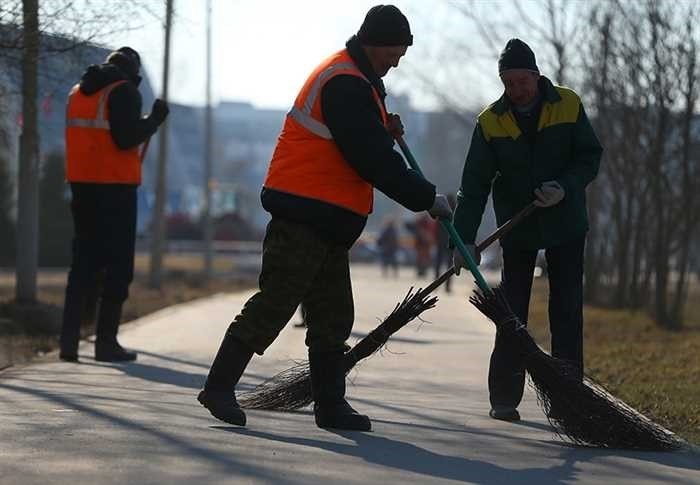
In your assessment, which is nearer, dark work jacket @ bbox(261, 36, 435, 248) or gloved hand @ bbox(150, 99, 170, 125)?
dark work jacket @ bbox(261, 36, 435, 248)

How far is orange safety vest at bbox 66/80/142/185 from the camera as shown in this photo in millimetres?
10367

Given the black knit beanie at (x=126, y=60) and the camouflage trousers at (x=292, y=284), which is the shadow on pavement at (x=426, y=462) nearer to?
the camouflage trousers at (x=292, y=284)

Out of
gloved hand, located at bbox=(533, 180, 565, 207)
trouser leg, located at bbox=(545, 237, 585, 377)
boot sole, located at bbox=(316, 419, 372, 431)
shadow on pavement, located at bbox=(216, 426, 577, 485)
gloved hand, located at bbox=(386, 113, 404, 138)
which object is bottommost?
shadow on pavement, located at bbox=(216, 426, 577, 485)

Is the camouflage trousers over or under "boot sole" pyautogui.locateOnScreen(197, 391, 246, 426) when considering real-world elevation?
over

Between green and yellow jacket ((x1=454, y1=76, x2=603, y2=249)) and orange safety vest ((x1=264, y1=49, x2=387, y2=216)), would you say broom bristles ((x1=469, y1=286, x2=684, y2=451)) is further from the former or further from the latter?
orange safety vest ((x1=264, y1=49, x2=387, y2=216))

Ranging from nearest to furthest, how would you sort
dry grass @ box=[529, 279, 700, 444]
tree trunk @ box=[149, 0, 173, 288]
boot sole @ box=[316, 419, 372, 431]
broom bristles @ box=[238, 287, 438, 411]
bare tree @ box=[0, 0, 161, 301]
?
boot sole @ box=[316, 419, 372, 431], broom bristles @ box=[238, 287, 438, 411], dry grass @ box=[529, 279, 700, 444], bare tree @ box=[0, 0, 161, 301], tree trunk @ box=[149, 0, 173, 288]

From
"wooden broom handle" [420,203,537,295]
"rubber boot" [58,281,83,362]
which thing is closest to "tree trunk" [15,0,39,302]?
"rubber boot" [58,281,83,362]

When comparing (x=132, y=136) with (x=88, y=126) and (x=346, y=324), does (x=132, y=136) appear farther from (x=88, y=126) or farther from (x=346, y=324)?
(x=346, y=324)

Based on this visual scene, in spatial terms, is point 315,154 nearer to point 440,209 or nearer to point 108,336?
point 440,209

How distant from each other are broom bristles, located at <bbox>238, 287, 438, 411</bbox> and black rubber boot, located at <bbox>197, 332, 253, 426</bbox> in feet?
2.04

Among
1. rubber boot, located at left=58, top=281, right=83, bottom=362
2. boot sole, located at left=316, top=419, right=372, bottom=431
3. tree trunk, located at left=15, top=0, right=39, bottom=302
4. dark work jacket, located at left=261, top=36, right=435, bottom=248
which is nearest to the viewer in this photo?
dark work jacket, located at left=261, top=36, right=435, bottom=248

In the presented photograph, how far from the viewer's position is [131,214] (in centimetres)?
1046

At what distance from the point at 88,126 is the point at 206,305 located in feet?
27.5

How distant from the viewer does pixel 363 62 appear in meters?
7.05
